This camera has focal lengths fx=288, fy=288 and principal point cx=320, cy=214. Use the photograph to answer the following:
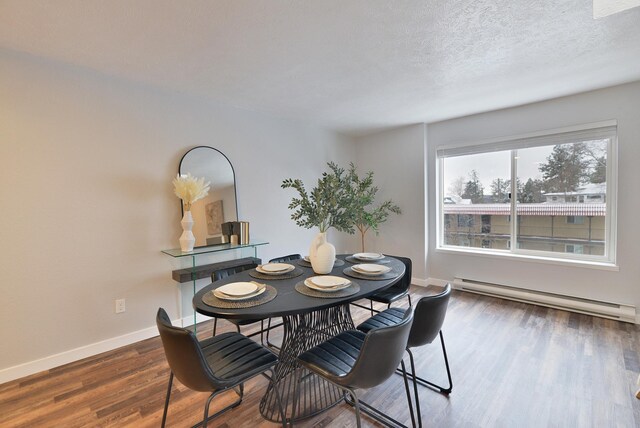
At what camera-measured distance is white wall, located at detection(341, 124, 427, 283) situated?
4176 millimetres

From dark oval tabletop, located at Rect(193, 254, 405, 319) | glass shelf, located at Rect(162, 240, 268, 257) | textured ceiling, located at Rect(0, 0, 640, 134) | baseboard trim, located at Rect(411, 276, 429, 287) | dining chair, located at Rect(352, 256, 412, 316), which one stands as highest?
textured ceiling, located at Rect(0, 0, 640, 134)

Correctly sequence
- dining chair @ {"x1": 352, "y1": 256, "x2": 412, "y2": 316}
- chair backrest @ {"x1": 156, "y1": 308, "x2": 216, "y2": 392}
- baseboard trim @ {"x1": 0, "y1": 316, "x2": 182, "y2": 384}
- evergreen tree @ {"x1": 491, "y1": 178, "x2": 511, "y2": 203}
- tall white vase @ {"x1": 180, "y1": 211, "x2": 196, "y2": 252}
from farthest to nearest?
evergreen tree @ {"x1": 491, "y1": 178, "x2": 511, "y2": 203} → tall white vase @ {"x1": 180, "y1": 211, "x2": 196, "y2": 252} → dining chair @ {"x1": 352, "y1": 256, "x2": 412, "y2": 316} → baseboard trim @ {"x1": 0, "y1": 316, "x2": 182, "y2": 384} → chair backrest @ {"x1": 156, "y1": 308, "x2": 216, "y2": 392}

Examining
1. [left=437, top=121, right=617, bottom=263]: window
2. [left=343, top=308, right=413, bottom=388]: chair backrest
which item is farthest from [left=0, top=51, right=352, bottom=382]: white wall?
[left=437, top=121, right=617, bottom=263]: window

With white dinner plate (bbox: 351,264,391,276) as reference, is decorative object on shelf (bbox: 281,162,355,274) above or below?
above

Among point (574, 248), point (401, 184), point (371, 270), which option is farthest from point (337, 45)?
point (574, 248)

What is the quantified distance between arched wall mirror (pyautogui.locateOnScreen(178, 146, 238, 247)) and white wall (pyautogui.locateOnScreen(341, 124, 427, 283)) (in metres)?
2.24

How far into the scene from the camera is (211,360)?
1.48 m

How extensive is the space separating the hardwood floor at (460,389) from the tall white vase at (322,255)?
86 cm

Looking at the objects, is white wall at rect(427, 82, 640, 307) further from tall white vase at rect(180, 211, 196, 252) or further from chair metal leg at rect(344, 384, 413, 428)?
tall white vase at rect(180, 211, 196, 252)

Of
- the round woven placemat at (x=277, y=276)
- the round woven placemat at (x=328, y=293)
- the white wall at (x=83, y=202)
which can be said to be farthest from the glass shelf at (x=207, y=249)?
the round woven placemat at (x=328, y=293)

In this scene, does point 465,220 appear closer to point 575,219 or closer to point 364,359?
point 575,219

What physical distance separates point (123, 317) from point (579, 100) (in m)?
5.01

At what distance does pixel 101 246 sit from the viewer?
2477 mm

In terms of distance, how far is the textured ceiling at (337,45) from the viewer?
1643 millimetres
